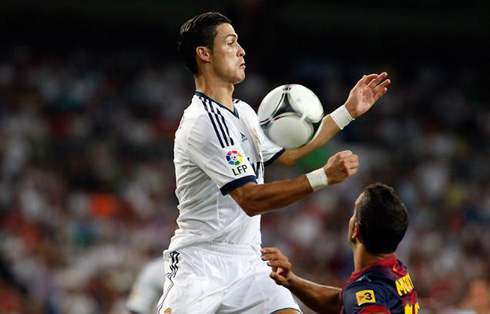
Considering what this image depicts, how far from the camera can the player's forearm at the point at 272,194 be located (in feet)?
13.3

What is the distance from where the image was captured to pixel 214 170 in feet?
14.0

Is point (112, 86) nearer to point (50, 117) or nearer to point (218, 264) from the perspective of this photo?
point (50, 117)

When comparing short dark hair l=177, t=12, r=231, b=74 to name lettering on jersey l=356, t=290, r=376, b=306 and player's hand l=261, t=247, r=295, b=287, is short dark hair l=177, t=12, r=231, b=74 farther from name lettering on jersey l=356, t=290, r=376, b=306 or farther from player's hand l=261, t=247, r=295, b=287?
name lettering on jersey l=356, t=290, r=376, b=306

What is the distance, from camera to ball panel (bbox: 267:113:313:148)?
4512 millimetres

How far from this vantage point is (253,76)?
15984 millimetres

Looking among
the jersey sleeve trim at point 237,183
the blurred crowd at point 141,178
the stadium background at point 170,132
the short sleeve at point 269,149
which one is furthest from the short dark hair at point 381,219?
the blurred crowd at point 141,178

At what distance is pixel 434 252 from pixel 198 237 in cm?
890

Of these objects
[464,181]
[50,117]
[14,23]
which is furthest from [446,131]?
[14,23]

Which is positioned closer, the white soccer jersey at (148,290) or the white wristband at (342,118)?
the white wristband at (342,118)

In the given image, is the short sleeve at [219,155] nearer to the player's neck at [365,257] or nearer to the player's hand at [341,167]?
the player's hand at [341,167]

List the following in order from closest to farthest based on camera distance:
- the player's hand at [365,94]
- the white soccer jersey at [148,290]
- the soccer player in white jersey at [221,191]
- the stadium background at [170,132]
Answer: the soccer player in white jersey at [221,191] → the player's hand at [365,94] → the white soccer jersey at [148,290] → the stadium background at [170,132]

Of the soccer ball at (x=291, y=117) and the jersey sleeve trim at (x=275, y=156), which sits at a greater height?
the soccer ball at (x=291, y=117)

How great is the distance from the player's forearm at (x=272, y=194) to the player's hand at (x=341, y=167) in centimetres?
12

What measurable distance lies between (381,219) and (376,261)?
24 cm
